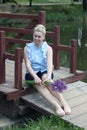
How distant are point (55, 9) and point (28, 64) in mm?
26338

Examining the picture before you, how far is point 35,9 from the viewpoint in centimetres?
3084

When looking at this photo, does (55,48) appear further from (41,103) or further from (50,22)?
(50,22)

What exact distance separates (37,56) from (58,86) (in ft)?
2.49

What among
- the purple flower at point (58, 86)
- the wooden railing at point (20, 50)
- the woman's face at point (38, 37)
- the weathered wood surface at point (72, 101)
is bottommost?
the weathered wood surface at point (72, 101)

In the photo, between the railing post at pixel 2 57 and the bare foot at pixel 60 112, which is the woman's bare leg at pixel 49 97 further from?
the railing post at pixel 2 57

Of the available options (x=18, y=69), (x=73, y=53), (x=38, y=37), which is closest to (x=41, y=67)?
(x=18, y=69)

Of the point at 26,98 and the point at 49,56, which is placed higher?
the point at 49,56

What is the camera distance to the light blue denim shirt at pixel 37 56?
6203 millimetres

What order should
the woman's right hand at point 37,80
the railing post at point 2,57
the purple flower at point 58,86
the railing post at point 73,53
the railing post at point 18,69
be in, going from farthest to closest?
the railing post at point 73,53, the railing post at point 2,57, the railing post at point 18,69, the woman's right hand at point 37,80, the purple flower at point 58,86

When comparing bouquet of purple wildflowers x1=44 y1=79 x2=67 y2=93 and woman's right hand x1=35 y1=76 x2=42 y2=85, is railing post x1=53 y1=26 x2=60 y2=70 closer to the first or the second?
woman's right hand x1=35 y1=76 x2=42 y2=85

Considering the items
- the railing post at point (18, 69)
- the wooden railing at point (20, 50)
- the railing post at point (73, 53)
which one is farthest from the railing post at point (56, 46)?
the railing post at point (18, 69)

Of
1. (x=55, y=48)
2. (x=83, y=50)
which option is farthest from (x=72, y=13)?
(x=55, y=48)

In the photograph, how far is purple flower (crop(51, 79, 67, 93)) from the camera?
18.5ft

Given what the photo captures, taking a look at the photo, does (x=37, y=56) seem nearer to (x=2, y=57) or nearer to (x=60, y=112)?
(x=2, y=57)
